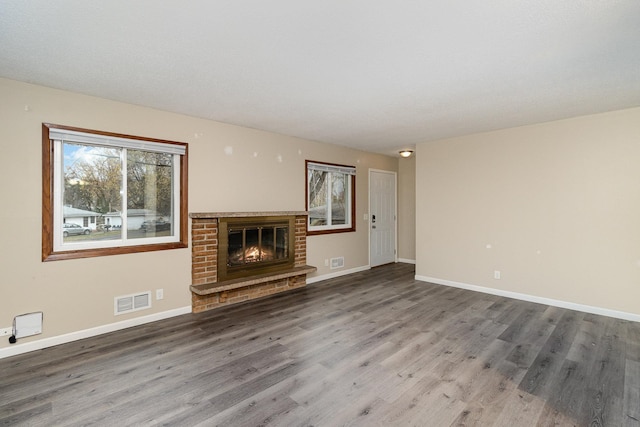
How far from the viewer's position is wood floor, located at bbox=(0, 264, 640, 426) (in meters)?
2.02

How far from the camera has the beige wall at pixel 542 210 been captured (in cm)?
374

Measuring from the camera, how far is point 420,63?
250 cm

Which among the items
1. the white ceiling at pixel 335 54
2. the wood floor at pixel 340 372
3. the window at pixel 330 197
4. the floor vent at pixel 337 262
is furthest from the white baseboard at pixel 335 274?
the white ceiling at pixel 335 54

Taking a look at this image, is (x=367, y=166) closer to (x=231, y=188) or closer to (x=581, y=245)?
(x=231, y=188)

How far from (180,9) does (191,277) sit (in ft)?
10.1

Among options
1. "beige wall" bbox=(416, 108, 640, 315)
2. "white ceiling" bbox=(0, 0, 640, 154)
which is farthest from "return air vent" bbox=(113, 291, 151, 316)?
"beige wall" bbox=(416, 108, 640, 315)

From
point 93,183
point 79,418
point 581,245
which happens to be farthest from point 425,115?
point 79,418

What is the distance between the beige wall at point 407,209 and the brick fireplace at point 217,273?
3184 mm

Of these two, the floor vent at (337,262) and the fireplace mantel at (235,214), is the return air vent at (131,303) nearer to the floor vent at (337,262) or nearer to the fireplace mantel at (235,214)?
the fireplace mantel at (235,214)

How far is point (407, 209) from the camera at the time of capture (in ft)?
23.4

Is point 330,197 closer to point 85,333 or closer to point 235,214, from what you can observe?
point 235,214

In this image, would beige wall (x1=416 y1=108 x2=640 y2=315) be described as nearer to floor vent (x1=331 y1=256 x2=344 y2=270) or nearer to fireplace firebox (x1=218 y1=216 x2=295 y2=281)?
floor vent (x1=331 y1=256 x2=344 y2=270)

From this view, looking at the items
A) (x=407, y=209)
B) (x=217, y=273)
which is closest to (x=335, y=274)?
(x=217, y=273)

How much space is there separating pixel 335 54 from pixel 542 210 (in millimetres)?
3753
